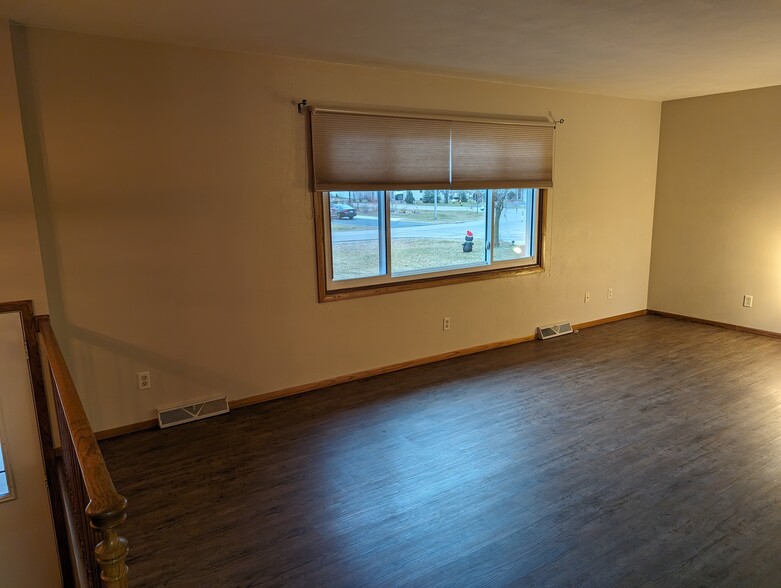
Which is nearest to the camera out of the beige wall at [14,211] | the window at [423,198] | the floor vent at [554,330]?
the beige wall at [14,211]

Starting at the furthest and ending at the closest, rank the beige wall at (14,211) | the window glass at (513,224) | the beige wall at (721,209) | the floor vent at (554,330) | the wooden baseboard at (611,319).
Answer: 1. the wooden baseboard at (611,319)
2. the floor vent at (554,330)
3. the beige wall at (721,209)
4. the window glass at (513,224)
5. the beige wall at (14,211)

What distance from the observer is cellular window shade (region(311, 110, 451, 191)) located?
12.1ft

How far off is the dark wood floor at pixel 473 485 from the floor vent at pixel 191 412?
0.29 feet

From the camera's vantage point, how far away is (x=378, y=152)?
12.8 ft

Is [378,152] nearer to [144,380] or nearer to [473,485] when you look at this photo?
[144,380]

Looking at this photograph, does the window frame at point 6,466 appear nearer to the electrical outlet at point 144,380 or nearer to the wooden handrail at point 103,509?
the electrical outlet at point 144,380

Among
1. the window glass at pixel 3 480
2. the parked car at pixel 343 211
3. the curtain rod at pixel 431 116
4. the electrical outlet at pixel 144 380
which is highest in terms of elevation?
the curtain rod at pixel 431 116

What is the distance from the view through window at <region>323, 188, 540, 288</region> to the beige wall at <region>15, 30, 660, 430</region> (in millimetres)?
236

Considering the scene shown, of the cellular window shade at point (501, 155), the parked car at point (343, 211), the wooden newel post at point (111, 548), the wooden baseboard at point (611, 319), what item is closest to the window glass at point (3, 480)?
the wooden newel post at point (111, 548)

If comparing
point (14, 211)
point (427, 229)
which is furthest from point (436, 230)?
point (14, 211)

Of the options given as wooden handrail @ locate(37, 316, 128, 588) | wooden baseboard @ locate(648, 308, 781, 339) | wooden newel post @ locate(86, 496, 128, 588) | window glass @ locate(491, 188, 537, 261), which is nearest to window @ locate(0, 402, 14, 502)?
wooden handrail @ locate(37, 316, 128, 588)

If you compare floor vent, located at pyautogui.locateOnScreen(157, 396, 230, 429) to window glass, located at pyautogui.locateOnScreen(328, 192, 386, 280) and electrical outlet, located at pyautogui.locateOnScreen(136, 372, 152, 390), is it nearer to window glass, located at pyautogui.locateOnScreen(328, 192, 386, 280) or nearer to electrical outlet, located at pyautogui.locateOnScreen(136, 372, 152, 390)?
electrical outlet, located at pyautogui.locateOnScreen(136, 372, 152, 390)

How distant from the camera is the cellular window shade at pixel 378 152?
3686mm

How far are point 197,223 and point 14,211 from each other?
964mm
